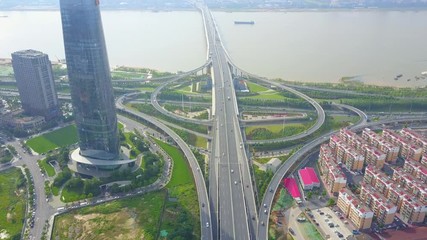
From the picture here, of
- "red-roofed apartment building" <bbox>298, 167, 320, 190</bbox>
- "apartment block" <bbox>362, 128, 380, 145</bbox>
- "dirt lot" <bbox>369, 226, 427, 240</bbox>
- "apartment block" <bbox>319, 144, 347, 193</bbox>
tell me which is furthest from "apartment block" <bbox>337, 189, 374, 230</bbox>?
"apartment block" <bbox>362, 128, 380, 145</bbox>

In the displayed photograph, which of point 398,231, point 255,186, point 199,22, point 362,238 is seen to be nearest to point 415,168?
point 398,231

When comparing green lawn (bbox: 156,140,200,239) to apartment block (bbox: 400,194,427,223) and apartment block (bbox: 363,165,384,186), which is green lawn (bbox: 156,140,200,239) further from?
apartment block (bbox: 400,194,427,223)

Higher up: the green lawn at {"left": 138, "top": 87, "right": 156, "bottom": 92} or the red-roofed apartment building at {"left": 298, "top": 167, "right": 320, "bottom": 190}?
the green lawn at {"left": 138, "top": 87, "right": 156, "bottom": 92}

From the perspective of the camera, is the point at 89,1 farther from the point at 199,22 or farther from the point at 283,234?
the point at 199,22

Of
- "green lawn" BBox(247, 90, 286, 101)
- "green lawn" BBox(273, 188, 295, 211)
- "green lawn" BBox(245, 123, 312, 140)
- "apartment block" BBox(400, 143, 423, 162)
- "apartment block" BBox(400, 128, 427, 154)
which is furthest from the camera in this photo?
"green lawn" BBox(247, 90, 286, 101)

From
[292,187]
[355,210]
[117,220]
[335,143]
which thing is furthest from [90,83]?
[355,210]
